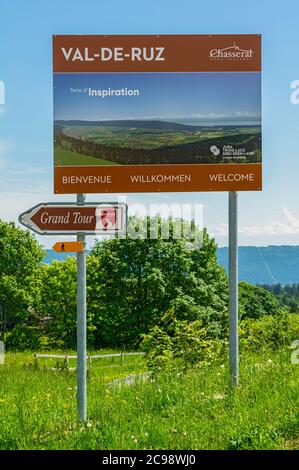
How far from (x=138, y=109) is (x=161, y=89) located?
1.31 ft

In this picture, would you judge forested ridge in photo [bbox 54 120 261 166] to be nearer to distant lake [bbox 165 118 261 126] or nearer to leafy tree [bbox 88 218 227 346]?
distant lake [bbox 165 118 261 126]

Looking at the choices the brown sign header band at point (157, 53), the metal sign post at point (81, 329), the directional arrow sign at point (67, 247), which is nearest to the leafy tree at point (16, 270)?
the brown sign header band at point (157, 53)

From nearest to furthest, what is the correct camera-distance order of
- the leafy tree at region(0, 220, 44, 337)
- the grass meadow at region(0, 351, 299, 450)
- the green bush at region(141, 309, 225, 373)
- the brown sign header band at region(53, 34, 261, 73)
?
the grass meadow at region(0, 351, 299, 450)
the brown sign header band at region(53, 34, 261, 73)
the green bush at region(141, 309, 225, 373)
the leafy tree at region(0, 220, 44, 337)

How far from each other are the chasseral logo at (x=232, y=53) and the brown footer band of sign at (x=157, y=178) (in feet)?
4.67

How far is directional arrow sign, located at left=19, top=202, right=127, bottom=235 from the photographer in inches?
274

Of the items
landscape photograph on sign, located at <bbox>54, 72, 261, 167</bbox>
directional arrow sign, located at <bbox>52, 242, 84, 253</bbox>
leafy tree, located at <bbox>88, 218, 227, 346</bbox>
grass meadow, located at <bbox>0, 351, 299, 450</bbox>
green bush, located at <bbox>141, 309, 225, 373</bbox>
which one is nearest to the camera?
grass meadow, located at <bbox>0, 351, 299, 450</bbox>

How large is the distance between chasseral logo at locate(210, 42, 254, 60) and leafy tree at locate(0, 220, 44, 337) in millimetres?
41407

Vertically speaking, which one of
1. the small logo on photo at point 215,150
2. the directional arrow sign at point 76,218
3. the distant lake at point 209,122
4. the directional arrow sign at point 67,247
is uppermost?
the distant lake at point 209,122

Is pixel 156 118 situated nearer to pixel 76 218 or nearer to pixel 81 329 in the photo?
pixel 76 218

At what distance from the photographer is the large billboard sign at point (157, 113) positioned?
7996 mm

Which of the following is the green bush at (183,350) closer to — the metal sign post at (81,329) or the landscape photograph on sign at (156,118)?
the metal sign post at (81,329)

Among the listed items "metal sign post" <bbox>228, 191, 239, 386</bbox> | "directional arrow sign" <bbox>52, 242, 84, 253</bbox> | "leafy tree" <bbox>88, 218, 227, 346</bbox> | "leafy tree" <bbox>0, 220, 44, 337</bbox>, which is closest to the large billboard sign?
"metal sign post" <bbox>228, 191, 239, 386</bbox>

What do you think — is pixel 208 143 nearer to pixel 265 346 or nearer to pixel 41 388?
pixel 265 346

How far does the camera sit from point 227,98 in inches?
327
